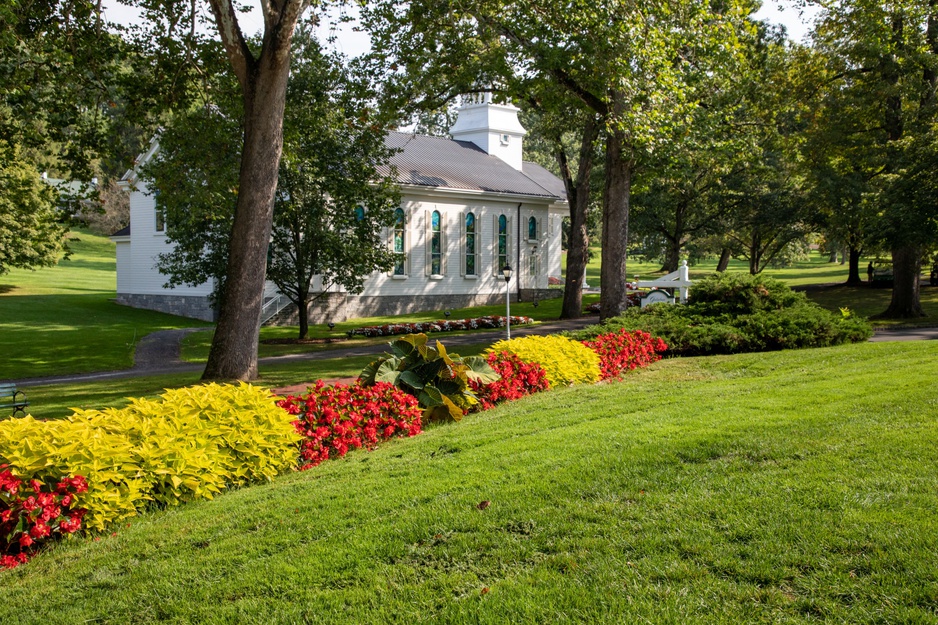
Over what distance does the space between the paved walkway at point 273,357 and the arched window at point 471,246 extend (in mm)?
10471

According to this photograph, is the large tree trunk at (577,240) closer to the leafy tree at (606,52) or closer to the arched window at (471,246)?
the arched window at (471,246)

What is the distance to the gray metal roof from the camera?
3703cm

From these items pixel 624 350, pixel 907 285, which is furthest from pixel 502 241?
pixel 624 350

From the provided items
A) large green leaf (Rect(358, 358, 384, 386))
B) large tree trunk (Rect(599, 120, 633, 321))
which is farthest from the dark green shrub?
large green leaf (Rect(358, 358, 384, 386))

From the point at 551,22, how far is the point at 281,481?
11.8 meters

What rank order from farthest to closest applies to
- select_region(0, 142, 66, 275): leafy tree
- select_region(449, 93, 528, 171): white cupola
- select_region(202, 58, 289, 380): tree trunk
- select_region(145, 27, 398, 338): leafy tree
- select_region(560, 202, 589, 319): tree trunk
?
select_region(449, 93, 528, 171): white cupola → select_region(560, 202, 589, 319): tree trunk → select_region(145, 27, 398, 338): leafy tree → select_region(0, 142, 66, 275): leafy tree → select_region(202, 58, 289, 380): tree trunk

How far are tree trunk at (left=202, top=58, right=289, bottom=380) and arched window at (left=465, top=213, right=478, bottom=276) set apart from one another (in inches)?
988

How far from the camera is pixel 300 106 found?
64.4 ft

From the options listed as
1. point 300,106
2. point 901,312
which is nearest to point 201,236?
point 300,106

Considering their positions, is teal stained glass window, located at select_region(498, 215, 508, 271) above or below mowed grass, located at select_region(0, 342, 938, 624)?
above

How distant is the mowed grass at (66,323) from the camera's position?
2195 cm

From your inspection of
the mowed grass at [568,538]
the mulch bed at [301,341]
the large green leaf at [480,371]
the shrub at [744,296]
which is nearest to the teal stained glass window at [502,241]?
the mulch bed at [301,341]

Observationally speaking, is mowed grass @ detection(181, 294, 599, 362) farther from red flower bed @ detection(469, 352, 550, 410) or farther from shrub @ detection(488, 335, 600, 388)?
red flower bed @ detection(469, 352, 550, 410)

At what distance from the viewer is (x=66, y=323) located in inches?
1276
